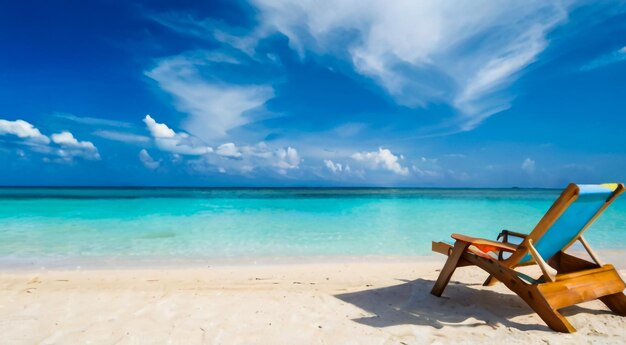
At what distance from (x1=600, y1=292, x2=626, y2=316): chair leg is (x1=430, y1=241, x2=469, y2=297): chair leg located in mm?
1422

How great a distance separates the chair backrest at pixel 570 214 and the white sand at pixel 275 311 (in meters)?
0.75

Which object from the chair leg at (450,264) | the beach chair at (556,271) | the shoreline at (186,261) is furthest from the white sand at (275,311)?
the shoreline at (186,261)

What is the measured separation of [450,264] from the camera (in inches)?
146

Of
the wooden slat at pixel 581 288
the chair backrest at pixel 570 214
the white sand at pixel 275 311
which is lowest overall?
the white sand at pixel 275 311

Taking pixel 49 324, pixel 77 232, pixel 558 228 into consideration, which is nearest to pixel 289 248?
pixel 49 324

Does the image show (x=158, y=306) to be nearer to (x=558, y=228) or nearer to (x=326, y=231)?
(x=558, y=228)

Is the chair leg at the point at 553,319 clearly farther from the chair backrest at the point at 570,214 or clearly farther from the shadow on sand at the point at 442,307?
the chair backrest at the point at 570,214

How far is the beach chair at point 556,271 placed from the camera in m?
2.82

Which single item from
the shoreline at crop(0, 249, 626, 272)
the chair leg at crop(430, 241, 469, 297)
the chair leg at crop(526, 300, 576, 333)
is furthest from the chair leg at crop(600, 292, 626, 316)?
the shoreline at crop(0, 249, 626, 272)

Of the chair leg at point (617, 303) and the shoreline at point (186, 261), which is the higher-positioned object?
the chair leg at point (617, 303)

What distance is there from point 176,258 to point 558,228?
6.28m

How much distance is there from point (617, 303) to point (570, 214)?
126cm

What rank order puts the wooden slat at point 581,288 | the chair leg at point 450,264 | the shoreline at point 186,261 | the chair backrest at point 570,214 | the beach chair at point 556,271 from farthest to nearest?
1. the shoreline at point 186,261
2. the chair leg at point 450,264
3. the wooden slat at point 581,288
4. the beach chair at point 556,271
5. the chair backrest at point 570,214

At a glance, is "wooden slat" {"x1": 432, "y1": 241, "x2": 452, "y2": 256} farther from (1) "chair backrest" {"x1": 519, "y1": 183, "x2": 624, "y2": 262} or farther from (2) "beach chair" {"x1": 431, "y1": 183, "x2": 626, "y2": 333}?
(1) "chair backrest" {"x1": 519, "y1": 183, "x2": 624, "y2": 262}
